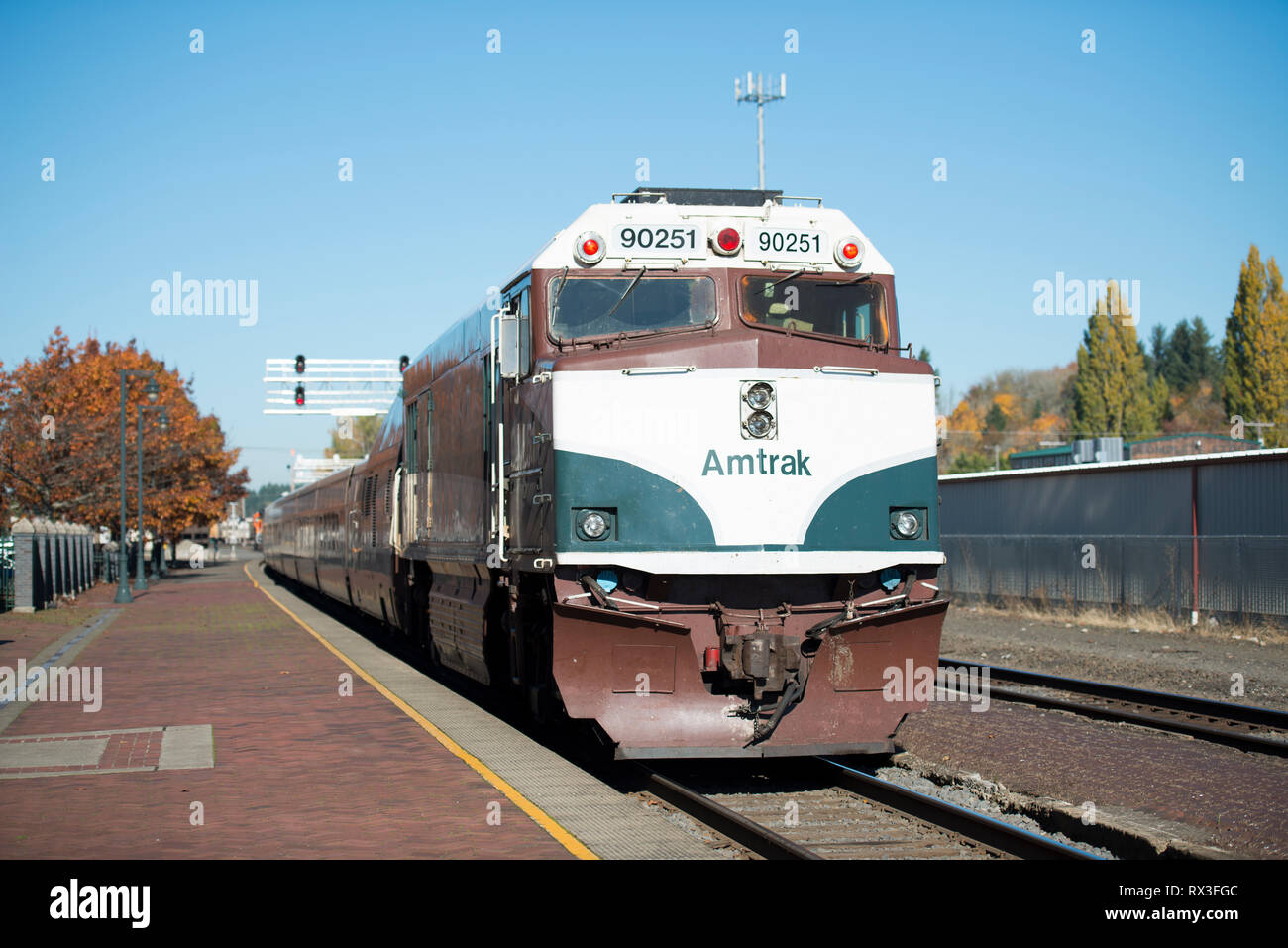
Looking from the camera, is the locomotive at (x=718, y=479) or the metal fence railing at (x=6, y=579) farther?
the metal fence railing at (x=6, y=579)

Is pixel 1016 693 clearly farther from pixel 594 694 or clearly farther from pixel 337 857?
pixel 337 857

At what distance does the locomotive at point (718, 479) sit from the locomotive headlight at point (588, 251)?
16 millimetres

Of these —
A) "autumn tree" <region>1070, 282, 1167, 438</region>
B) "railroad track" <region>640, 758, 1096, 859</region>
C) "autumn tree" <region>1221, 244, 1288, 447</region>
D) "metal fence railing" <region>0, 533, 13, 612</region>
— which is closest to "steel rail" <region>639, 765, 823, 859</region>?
"railroad track" <region>640, 758, 1096, 859</region>

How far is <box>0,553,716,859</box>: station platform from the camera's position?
6.89 meters

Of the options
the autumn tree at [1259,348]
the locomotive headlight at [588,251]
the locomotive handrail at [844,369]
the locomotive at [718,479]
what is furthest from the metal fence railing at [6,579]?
the autumn tree at [1259,348]

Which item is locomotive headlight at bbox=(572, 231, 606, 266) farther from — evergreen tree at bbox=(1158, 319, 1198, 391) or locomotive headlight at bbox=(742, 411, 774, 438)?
evergreen tree at bbox=(1158, 319, 1198, 391)

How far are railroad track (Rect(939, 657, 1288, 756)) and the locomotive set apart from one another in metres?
3.50

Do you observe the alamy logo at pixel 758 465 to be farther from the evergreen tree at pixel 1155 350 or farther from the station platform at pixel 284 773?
the evergreen tree at pixel 1155 350

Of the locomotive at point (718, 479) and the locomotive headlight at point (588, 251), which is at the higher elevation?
the locomotive headlight at point (588, 251)

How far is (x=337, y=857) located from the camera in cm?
648
